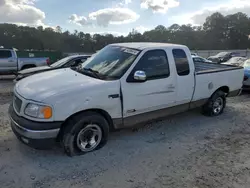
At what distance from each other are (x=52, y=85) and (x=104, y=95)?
0.86 meters

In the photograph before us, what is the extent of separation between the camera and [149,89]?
418 cm

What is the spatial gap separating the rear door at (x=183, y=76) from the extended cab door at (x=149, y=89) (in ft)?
0.54

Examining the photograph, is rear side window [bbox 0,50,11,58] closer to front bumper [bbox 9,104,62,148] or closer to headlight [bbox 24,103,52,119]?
front bumper [bbox 9,104,62,148]

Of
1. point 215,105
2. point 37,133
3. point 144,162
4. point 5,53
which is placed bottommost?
point 144,162

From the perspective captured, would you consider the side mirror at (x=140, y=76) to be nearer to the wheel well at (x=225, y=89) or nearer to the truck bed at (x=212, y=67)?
the truck bed at (x=212, y=67)

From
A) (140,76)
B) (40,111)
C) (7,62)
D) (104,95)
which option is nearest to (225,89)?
(140,76)

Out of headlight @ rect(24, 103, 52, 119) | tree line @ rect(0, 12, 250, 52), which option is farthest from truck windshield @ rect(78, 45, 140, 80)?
tree line @ rect(0, 12, 250, 52)

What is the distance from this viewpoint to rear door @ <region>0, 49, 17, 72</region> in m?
12.2

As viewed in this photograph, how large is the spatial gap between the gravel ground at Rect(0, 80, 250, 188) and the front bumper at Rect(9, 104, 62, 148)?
0.41 metres

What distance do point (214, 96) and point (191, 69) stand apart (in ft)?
4.29

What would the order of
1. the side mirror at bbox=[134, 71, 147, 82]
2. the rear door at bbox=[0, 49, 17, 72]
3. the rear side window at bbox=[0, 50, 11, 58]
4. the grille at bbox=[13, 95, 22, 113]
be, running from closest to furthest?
the grille at bbox=[13, 95, 22, 113], the side mirror at bbox=[134, 71, 147, 82], the rear door at bbox=[0, 49, 17, 72], the rear side window at bbox=[0, 50, 11, 58]

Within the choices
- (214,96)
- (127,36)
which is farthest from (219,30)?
(214,96)

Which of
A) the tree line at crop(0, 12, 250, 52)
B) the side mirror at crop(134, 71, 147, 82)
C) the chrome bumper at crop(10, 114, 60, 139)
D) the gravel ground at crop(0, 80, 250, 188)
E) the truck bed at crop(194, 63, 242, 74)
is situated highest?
the tree line at crop(0, 12, 250, 52)

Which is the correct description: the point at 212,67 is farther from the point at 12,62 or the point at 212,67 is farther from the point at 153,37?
the point at 153,37
